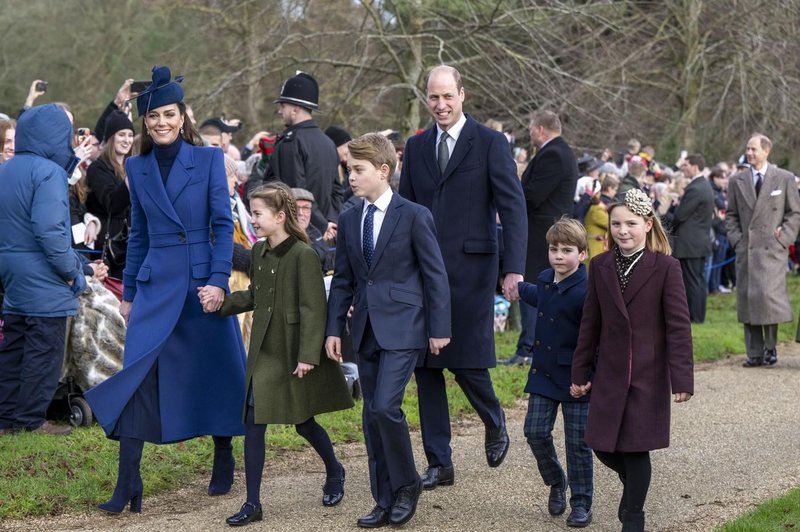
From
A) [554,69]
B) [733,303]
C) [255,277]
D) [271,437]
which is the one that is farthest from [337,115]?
[255,277]

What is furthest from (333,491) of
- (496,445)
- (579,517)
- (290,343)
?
(579,517)

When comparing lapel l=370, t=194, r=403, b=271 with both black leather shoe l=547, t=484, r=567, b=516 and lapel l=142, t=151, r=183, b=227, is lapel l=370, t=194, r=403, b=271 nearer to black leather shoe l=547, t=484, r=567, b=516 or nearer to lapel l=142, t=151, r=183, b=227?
lapel l=142, t=151, r=183, b=227

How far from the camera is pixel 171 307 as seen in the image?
19.9 ft

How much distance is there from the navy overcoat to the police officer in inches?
101

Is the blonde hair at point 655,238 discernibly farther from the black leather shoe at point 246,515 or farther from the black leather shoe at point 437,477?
the black leather shoe at point 246,515

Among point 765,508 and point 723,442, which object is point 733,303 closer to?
point 723,442

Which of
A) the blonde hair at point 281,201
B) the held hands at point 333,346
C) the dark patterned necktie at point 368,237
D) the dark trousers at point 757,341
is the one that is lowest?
the dark trousers at point 757,341

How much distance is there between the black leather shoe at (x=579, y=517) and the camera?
18.8 ft

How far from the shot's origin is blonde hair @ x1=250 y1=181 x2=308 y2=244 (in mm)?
6008

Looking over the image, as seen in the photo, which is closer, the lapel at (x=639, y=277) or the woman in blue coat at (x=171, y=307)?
the lapel at (x=639, y=277)

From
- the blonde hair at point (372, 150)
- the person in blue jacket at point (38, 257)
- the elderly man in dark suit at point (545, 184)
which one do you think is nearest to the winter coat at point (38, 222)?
the person in blue jacket at point (38, 257)

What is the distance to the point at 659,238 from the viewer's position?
18.4 feet

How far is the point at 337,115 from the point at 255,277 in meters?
11.3

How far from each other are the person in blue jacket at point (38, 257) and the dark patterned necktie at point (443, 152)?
8.11ft
